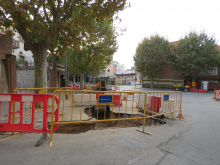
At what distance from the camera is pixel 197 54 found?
24.4 metres

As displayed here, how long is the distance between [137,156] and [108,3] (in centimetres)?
657

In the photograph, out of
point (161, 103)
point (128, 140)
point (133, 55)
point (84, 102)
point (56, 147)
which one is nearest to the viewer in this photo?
point (56, 147)

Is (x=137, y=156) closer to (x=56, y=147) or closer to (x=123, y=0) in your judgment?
(x=56, y=147)

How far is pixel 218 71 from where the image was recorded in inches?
1038

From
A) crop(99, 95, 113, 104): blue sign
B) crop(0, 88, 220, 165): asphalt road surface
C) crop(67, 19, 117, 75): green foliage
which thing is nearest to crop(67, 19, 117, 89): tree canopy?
crop(67, 19, 117, 75): green foliage

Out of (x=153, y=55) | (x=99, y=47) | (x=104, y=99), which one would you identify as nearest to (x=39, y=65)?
(x=104, y=99)

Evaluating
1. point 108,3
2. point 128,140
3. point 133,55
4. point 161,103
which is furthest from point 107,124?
point 133,55

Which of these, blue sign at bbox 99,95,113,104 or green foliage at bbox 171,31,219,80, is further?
green foliage at bbox 171,31,219,80

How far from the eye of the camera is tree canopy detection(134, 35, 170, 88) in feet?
93.6

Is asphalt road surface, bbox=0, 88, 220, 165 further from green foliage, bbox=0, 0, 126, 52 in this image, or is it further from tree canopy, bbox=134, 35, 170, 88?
tree canopy, bbox=134, 35, 170, 88

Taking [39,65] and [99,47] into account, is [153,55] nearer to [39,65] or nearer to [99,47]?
[99,47]

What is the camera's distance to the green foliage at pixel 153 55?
93.6ft

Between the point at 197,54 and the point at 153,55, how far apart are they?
8.05m

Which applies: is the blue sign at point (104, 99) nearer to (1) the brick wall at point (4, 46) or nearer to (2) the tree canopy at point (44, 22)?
(2) the tree canopy at point (44, 22)
